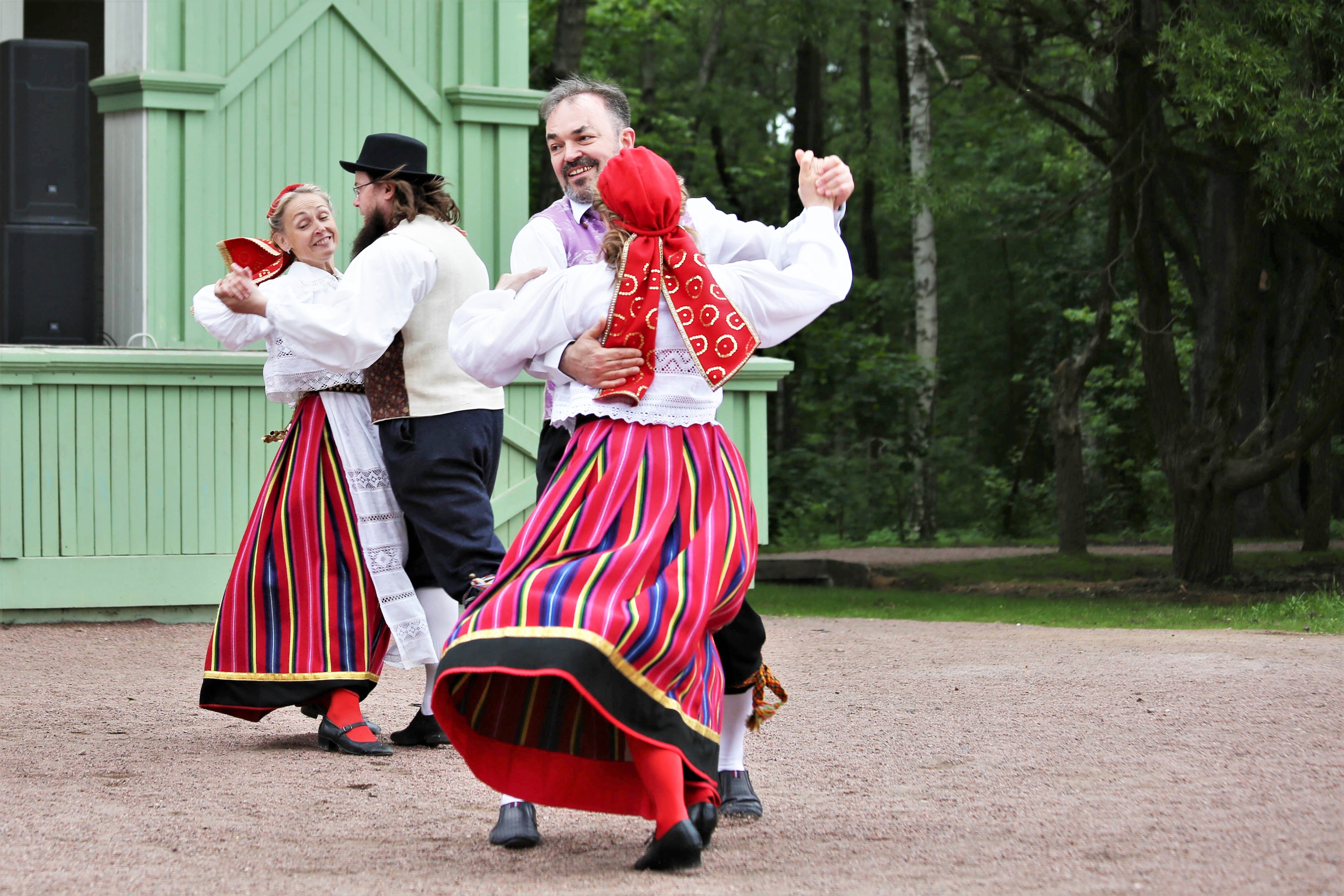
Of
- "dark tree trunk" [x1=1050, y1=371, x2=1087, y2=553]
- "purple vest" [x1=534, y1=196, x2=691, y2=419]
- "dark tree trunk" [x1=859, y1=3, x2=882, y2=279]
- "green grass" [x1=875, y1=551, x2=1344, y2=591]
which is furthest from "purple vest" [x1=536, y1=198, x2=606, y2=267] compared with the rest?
"dark tree trunk" [x1=859, y1=3, x2=882, y2=279]

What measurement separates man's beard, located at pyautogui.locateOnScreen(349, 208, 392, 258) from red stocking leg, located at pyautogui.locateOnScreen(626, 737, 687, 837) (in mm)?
2059

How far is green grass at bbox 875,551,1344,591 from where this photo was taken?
38.5 ft

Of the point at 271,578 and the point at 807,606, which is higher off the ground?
the point at 271,578

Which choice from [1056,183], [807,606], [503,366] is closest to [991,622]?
[807,606]

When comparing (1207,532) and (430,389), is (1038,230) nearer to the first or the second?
(1207,532)

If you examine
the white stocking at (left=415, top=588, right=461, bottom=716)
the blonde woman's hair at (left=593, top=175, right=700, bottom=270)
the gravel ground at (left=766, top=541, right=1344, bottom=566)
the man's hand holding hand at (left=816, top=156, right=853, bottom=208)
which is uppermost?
the man's hand holding hand at (left=816, top=156, right=853, bottom=208)

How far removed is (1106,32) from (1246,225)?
161 centimetres

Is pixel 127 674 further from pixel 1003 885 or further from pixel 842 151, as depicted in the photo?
pixel 842 151

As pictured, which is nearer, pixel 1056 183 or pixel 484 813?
pixel 484 813

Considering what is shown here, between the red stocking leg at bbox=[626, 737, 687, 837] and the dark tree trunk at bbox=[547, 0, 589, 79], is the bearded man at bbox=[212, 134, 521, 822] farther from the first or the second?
the dark tree trunk at bbox=[547, 0, 589, 79]

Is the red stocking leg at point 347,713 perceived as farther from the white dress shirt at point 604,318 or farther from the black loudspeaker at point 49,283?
the black loudspeaker at point 49,283

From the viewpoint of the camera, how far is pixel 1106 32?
10.2 metres

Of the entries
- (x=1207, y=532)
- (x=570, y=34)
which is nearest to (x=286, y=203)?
(x=1207, y=532)

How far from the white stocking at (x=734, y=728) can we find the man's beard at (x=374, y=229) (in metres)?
1.77
